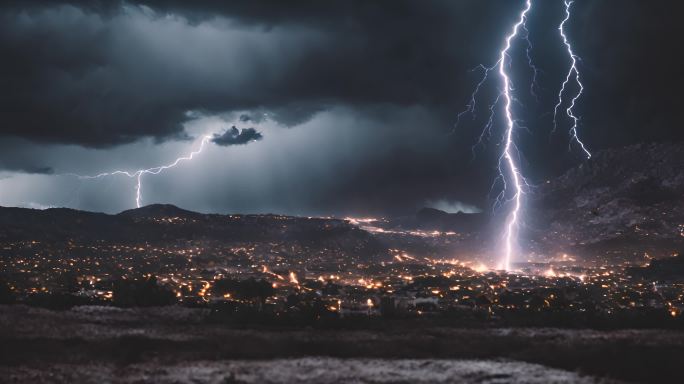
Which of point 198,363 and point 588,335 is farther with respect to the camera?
point 588,335

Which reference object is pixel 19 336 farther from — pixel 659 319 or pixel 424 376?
pixel 659 319

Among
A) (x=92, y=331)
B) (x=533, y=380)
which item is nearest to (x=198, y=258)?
(x=92, y=331)

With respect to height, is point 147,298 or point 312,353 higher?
point 147,298

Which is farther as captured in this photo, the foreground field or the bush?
the bush

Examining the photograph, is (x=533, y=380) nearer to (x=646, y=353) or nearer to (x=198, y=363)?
(x=646, y=353)

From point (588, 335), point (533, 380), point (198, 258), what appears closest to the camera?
point (533, 380)

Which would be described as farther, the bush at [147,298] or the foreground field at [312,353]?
the bush at [147,298]

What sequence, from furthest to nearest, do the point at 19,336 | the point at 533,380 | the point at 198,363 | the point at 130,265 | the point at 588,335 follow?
the point at 130,265
the point at 588,335
the point at 19,336
the point at 198,363
the point at 533,380

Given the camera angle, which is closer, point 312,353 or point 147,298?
point 312,353
